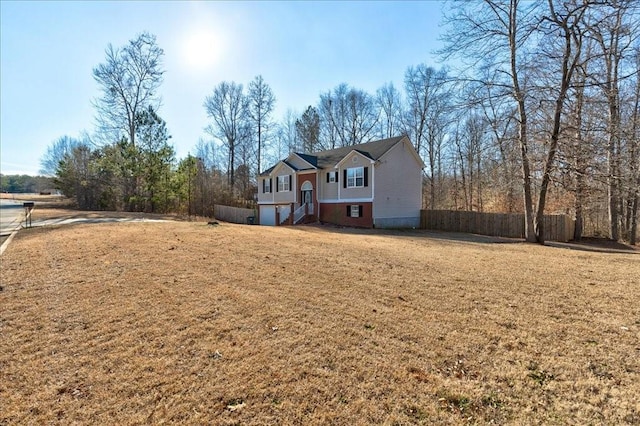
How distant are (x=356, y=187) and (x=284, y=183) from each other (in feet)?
24.4

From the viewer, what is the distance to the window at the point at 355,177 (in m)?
22.7

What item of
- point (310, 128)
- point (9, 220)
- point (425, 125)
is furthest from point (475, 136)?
point (9, 220)

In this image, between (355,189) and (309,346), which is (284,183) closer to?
(355,189)

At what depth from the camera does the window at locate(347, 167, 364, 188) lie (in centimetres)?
2270

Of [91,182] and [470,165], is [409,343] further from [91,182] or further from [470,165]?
[91,182]

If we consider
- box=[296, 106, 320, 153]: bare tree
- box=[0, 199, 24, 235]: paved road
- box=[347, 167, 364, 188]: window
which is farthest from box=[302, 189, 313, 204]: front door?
box=[0, 199, 24, 235]: paved road

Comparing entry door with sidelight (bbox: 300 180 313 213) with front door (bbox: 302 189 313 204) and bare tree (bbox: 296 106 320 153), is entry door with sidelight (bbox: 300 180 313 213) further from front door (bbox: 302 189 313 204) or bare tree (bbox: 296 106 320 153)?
bare tree (bbox: 296 106 320 153)

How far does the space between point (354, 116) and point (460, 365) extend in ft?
120

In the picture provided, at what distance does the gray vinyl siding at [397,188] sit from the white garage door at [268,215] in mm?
9807

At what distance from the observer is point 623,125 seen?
1566 centimetres

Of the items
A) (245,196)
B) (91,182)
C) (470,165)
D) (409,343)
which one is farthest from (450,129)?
(91,182)

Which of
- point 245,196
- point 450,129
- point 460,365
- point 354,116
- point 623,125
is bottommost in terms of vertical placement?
point 460,365

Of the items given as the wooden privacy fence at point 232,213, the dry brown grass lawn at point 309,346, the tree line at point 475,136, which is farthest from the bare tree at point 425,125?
the dry brown grass lawn at point 309,346

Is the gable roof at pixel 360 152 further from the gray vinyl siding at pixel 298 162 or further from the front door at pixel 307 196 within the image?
the front door at pixel 307 196
